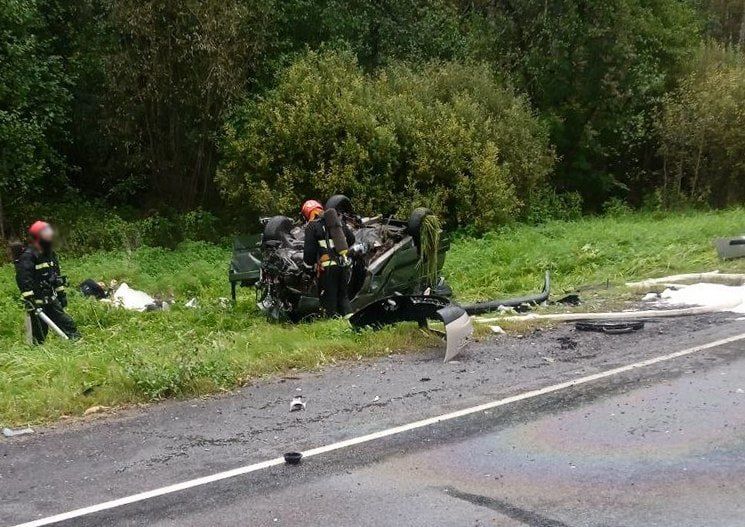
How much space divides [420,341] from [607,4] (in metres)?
20.5

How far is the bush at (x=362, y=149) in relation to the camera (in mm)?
18891

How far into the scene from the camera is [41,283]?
1042 cm

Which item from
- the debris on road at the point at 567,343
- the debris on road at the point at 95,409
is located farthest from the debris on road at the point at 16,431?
the debris on road at the point at 567,343

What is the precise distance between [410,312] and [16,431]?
163 inches

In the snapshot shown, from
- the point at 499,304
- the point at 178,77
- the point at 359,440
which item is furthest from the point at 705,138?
the point at 359,440

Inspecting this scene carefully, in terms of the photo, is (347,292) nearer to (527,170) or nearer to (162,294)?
(162,294)

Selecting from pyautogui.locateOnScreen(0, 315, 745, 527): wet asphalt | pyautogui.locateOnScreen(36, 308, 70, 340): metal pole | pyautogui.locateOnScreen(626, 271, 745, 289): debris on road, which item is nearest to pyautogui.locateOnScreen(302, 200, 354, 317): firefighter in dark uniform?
pyautogui.locateOnScreen(0, 315, 745, 527): wet asphalt

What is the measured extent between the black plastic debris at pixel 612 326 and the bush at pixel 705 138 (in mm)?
18866

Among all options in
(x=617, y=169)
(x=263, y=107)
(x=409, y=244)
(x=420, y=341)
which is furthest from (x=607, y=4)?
(x=420, y=341)

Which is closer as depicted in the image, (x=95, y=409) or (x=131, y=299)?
(x=95, y=409)

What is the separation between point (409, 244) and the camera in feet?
37.6

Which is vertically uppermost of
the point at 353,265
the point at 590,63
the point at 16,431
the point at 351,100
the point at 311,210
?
the point at 590,63

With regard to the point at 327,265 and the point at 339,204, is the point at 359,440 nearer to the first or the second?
the point at 327,265

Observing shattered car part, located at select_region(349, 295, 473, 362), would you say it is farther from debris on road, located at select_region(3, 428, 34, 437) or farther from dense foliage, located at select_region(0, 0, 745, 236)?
dense foliage, located at select_region(0, 0, 745, 236)
